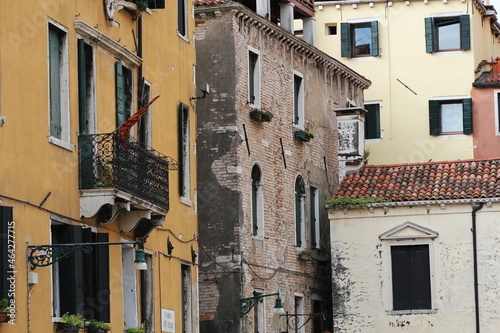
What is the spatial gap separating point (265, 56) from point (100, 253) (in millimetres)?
12803

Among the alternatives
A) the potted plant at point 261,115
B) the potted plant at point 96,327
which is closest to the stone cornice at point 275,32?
the potted plant at point 261,115

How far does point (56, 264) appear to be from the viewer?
21.5 metres

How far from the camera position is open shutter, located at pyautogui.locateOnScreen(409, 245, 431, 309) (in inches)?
1374

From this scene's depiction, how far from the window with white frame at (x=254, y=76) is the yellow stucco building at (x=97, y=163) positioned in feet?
17.8

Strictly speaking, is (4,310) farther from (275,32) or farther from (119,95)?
(275,32)

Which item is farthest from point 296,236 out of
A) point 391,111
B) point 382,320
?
point 391,111

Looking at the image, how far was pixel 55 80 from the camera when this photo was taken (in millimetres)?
21859

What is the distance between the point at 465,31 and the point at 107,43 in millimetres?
25173

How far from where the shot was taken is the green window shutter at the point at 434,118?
154 ft

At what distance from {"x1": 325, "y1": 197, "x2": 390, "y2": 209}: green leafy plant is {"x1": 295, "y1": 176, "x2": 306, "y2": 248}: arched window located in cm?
93

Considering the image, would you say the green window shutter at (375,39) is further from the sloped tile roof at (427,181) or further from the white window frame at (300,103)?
the white window frame at (300,103)

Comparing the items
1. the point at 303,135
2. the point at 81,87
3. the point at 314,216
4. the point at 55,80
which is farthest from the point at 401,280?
the point at 55,80

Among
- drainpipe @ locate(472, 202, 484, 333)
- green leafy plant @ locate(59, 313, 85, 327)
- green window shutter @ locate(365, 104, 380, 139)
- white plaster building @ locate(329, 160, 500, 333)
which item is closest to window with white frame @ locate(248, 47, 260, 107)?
white plaster building @ locate(329, 160, 500, 333)

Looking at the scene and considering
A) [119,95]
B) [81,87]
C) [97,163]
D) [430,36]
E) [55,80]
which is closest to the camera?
[55,80]
